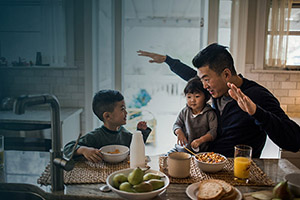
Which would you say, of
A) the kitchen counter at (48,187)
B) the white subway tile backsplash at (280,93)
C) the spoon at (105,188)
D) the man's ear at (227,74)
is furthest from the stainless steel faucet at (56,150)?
the white subway tile backsplash at (280,93)

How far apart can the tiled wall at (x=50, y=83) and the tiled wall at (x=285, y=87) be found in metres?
2.10

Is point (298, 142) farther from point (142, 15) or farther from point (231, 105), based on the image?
point (142, 15)

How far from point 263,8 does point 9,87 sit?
313 cm

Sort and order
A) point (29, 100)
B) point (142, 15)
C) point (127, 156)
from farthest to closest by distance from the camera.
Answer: point (142, 15) < point (127, 156) < point (29, 100)

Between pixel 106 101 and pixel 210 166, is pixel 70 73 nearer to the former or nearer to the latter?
pixel 106 101

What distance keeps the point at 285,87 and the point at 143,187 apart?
2795 mm


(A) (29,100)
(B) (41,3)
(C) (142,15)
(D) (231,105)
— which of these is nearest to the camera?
(A) (29,100)

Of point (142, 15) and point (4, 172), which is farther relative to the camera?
point (142, 15)

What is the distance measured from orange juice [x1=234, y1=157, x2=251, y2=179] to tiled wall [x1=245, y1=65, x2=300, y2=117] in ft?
7.23

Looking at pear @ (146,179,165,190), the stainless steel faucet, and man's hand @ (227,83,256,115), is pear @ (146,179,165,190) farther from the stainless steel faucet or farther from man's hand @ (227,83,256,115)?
man's hand @ (227,83,256,115)

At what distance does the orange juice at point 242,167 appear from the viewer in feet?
4.36

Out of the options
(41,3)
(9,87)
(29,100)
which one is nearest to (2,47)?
(9,87)

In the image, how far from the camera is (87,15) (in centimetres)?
320

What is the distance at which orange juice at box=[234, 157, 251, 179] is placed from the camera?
1328 millimetres
